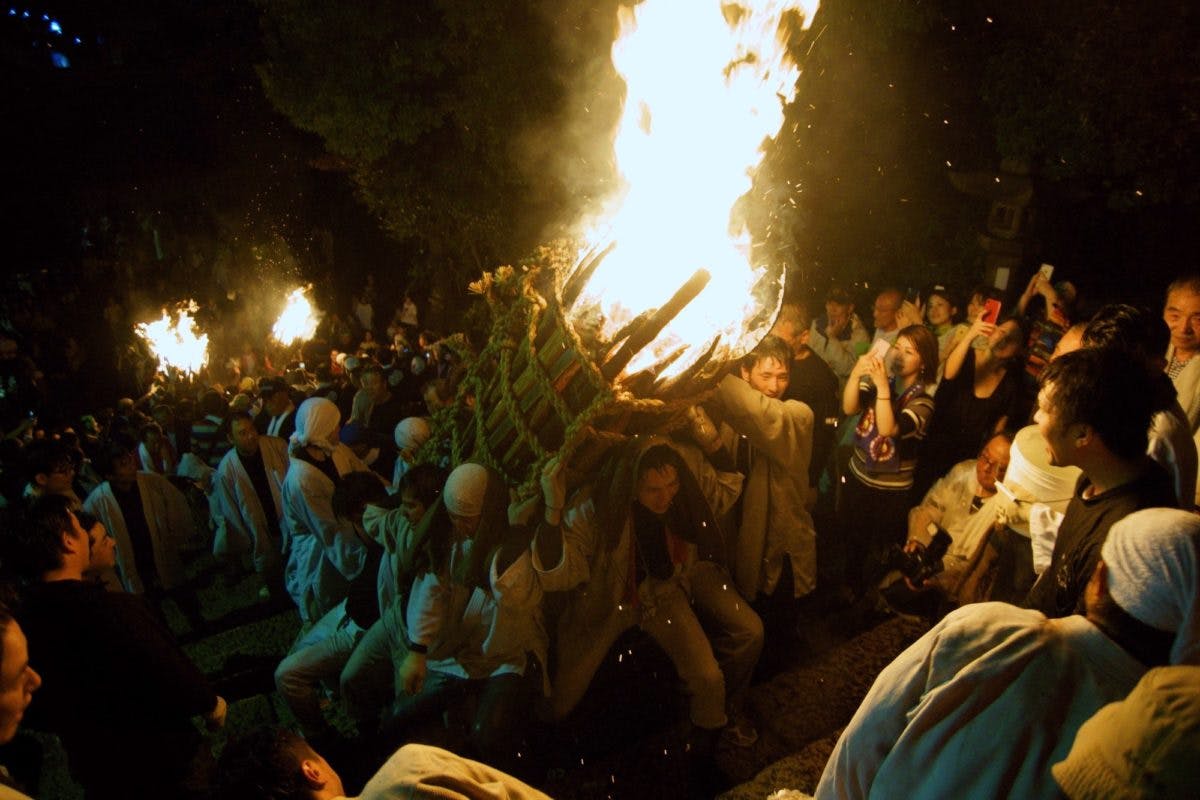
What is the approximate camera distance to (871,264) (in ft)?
38.4

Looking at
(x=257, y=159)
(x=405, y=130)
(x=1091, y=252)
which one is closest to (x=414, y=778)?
(x=405, y=130)

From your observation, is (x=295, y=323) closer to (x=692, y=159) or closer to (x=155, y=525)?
(x=155, y=525)

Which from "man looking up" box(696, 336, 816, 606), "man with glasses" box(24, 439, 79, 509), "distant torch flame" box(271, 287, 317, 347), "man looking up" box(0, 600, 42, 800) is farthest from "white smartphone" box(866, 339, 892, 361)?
"distant torch flame" box(271, 287, 317, 347)

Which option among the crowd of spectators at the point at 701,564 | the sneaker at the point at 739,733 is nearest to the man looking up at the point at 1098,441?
the crowd of spectators at the point at 701,564

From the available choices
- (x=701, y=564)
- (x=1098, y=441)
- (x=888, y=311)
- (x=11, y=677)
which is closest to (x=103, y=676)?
(x=11, y=677)

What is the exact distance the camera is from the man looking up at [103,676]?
3.34m

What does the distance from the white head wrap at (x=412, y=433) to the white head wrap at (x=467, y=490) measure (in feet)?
6.67

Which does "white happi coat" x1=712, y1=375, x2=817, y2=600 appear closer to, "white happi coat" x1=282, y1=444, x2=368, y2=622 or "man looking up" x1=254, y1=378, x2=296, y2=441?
"white happi coat" x1=282, y1=444, x2=368, y2=622

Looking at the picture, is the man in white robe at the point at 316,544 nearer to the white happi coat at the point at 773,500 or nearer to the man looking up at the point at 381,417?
the man looking up at the point at 381,417

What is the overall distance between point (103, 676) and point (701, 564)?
10.8 feet

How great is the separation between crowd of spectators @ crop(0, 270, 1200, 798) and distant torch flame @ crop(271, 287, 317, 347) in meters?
8.26

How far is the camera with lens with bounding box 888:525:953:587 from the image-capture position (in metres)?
4.73

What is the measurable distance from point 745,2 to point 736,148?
1206 mm

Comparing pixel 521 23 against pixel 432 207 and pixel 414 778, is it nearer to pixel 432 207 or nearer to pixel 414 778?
pixel 432 207
